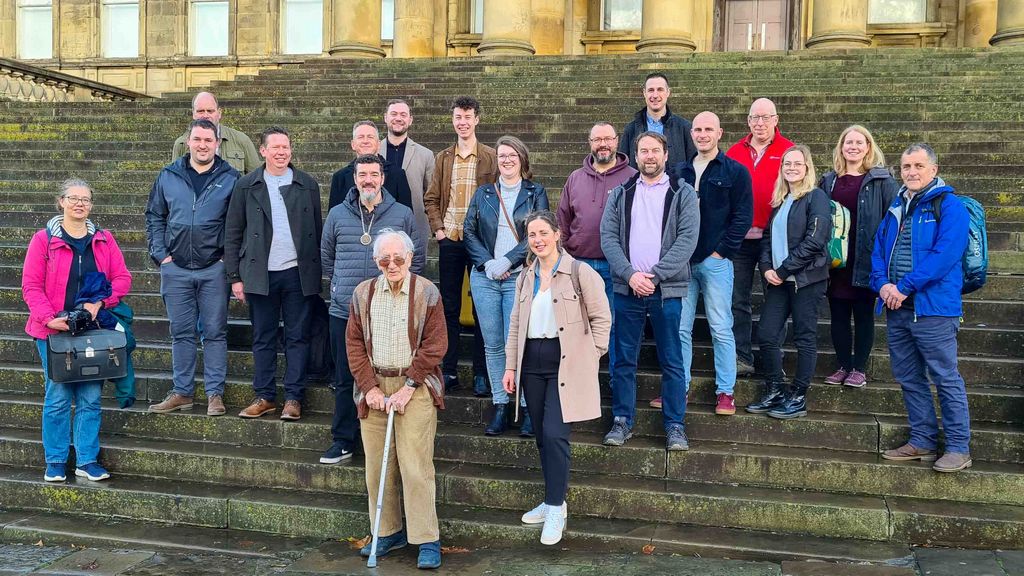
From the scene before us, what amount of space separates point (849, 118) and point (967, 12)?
11.6 meters

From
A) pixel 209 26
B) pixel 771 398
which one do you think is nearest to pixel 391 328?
pixel 771 398

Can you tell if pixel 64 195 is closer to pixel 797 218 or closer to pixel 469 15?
pixel 797 218

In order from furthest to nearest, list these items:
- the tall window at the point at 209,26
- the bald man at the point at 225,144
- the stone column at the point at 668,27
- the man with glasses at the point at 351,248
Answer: the tall window at the point at 209,26
the stone column at the point at 668,27
the bald man at the point at 225,144
the man with glasses at the point at 351,248

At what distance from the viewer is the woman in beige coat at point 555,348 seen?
17.5 feet

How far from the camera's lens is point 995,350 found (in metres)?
6.68

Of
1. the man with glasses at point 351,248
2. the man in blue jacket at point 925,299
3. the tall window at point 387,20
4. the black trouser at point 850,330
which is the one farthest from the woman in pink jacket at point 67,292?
the tall window at point 387,20

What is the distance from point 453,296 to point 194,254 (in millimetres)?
1907

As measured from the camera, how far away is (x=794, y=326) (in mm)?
6250

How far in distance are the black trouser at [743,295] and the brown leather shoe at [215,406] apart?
3775mm

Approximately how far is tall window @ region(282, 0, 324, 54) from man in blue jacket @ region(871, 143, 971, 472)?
2234cm

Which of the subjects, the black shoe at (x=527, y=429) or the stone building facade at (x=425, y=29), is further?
the stone building facade at (x=425, y=29)

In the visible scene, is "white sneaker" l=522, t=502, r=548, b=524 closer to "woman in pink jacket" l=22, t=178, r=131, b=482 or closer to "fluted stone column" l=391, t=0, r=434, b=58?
"woman in pink jacket" l=22, t=178, r=131, b=482

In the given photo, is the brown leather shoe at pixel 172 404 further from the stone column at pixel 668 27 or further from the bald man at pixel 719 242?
the stone column at pixel 668 27

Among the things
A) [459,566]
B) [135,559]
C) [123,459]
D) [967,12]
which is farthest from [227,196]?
[967,12]
